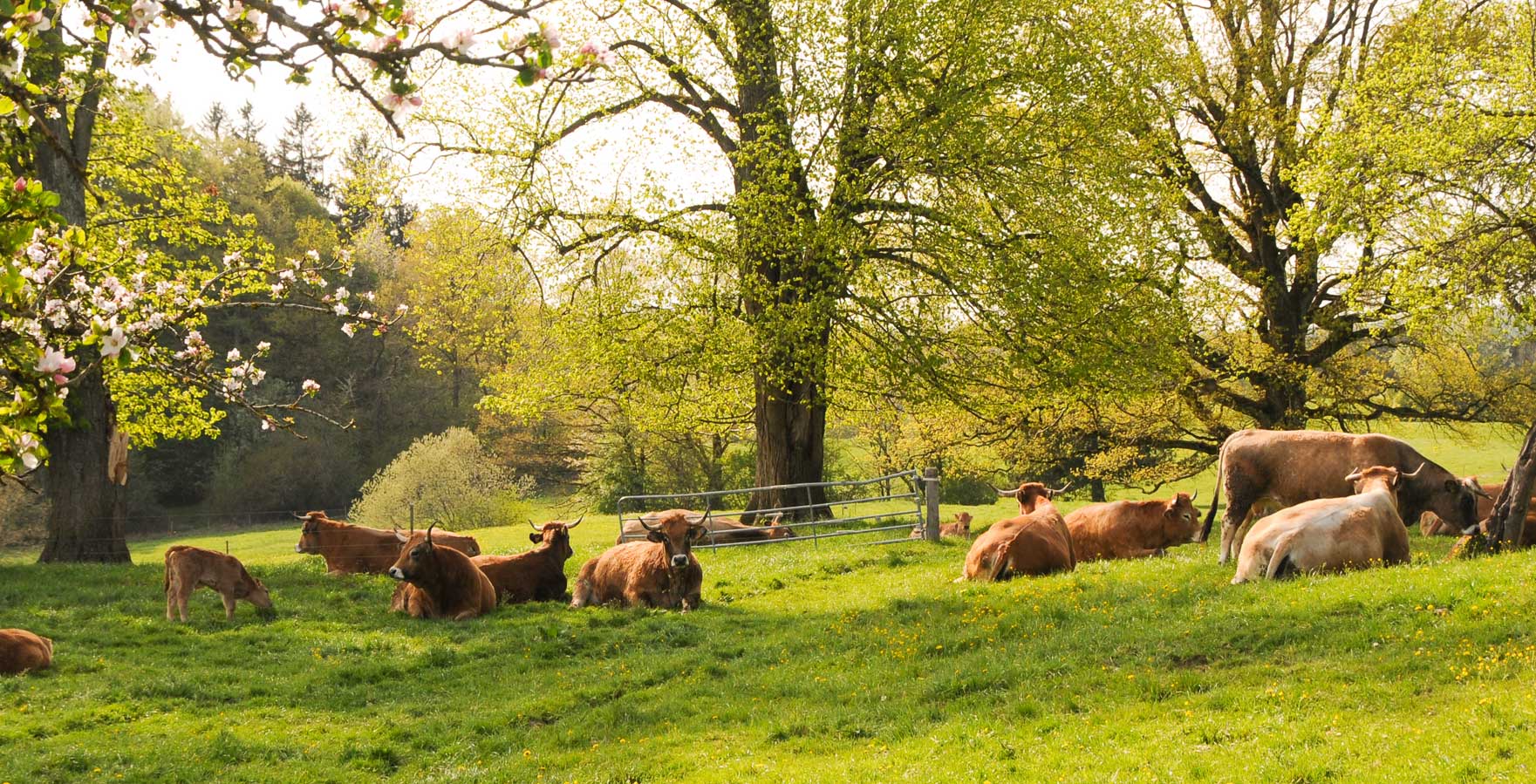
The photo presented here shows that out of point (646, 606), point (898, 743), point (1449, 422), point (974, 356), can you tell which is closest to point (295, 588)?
point (646, 606)

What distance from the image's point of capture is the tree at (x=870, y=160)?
20.2m

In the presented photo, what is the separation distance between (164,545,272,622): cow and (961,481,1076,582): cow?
29.4 feet

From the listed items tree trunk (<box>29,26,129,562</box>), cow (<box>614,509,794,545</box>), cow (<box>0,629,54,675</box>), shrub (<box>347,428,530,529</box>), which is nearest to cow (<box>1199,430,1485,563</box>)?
cow (<box>614,509,794,545</box>)

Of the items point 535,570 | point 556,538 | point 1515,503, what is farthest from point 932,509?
point 1515,503

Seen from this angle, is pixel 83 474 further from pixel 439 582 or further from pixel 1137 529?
pixel 1137 529

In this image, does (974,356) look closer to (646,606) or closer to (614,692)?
(646,606)

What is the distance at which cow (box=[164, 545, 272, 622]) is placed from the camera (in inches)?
527

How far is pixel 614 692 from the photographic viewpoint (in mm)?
10234

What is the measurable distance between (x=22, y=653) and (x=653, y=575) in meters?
6.94

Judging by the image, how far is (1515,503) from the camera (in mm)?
11055

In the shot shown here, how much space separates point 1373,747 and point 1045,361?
14577 millimetres

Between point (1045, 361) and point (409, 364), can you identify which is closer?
point (1045, 361)

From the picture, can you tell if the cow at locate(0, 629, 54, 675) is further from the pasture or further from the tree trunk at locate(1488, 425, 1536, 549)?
the tree trunk at locate(1488, 425, 1536, 549)

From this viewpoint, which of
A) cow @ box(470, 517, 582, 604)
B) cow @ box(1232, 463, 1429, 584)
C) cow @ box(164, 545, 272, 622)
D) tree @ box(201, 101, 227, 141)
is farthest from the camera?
tree @ box(201, 101, 227, 141)
